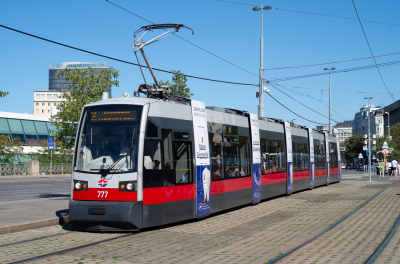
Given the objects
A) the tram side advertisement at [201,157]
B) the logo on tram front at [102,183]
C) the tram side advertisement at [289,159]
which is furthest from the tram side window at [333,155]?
the logo on tram front at [102,183]

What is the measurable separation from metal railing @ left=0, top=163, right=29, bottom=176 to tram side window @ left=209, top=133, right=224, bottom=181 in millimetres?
31525

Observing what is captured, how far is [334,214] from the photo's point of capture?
1417cm

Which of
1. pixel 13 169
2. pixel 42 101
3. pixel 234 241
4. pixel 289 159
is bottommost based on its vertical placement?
pixel 234 241

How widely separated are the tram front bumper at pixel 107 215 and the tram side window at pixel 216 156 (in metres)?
3.64

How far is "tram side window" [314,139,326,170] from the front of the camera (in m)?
26.4

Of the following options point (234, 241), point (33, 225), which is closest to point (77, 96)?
point (33, 225)

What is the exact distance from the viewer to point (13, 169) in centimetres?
4097

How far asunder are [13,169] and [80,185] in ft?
110

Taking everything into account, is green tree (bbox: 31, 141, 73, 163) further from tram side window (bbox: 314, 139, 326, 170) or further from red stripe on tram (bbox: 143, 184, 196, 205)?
red stripe on tram (bbox: 143, 184, 196, 205)

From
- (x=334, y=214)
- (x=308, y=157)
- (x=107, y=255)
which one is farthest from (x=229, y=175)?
(x=308, y=157)

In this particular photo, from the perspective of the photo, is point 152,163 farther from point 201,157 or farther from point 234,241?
point 234,241

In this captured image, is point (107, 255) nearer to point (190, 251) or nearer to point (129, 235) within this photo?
point (190, 251)

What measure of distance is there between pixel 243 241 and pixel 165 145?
9.66ft

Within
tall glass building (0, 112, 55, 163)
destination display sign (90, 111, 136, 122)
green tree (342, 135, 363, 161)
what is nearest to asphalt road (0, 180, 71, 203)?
destination display sign (90, 111, 136, 122)
